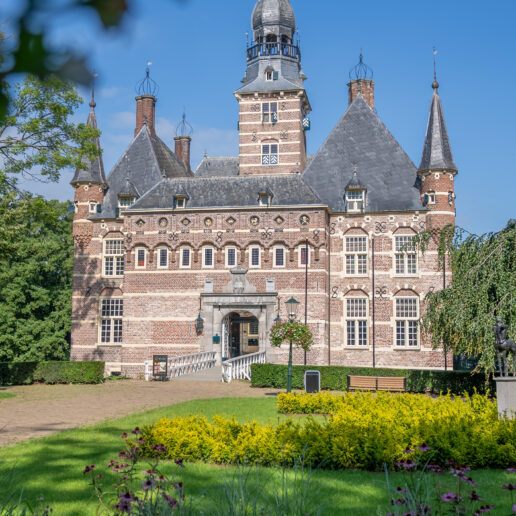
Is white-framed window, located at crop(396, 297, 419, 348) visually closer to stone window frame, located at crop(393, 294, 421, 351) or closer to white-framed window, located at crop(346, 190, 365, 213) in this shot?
stone window frame, located at crop(393, 294, 421, 351)

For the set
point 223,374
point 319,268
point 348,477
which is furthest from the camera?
point 319,268

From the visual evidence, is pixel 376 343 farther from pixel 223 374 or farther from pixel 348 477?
pixel 348 477

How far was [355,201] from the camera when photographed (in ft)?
99.4

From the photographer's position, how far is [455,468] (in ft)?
17.7

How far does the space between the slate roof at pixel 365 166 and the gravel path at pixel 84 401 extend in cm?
1198

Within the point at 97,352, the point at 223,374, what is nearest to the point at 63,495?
the point at 223,374

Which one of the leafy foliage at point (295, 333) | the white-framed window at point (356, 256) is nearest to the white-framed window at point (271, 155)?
the white-framed window at point (356, 256)

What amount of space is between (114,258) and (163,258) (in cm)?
332

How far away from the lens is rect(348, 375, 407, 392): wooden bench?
65.8 ft

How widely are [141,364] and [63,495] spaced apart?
2351 cm

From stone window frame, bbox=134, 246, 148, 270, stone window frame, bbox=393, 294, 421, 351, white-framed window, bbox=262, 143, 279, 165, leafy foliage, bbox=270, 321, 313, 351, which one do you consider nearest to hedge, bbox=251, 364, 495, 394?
leafy foliage, bbox=270, 321, 313, 351

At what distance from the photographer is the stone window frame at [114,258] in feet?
106

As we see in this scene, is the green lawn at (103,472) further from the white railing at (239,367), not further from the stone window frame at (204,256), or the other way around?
the stone window frame at (204,256)

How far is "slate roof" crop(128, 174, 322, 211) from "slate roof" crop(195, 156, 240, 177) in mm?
6290
